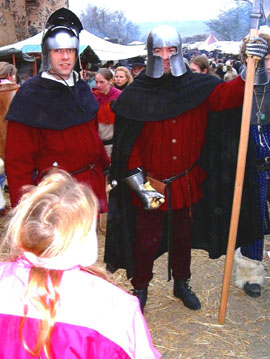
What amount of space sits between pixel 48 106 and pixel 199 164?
1068mm

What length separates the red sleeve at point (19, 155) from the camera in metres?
2.79

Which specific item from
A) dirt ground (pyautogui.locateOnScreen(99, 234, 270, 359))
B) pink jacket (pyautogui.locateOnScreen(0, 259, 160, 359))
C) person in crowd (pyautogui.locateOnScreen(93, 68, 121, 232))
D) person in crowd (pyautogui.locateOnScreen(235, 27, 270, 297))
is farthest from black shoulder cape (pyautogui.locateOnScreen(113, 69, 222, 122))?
person in crowd (pyautogui.locateOnScreen(93, 68, 121, 232))

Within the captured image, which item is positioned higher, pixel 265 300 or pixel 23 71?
pixel 23 71

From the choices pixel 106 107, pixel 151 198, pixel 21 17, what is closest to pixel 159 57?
pixel 151 198

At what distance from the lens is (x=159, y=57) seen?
2.86 m

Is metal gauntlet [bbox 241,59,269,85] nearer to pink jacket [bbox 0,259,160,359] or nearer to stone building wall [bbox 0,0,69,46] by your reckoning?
pink jacket [bbox 0,259,160,359]

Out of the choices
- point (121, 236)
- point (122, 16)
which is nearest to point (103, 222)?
point (121, 236)

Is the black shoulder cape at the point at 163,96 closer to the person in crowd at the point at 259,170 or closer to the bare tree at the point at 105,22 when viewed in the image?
the person in crowd at the point at 259,170

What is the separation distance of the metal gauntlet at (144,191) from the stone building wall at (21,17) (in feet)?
47.8

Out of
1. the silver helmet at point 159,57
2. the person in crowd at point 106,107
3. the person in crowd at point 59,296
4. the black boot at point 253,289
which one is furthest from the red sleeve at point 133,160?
the person in crowd at point 106,107

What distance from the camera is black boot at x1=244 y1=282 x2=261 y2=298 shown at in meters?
3.42

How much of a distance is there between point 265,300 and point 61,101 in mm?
1962

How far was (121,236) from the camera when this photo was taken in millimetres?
3299

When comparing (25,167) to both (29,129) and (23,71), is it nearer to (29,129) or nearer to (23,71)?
(29,129)
